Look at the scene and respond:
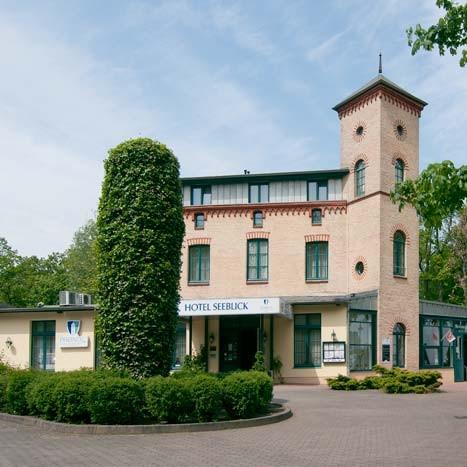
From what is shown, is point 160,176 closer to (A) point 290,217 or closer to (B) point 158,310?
(B) point 158,310

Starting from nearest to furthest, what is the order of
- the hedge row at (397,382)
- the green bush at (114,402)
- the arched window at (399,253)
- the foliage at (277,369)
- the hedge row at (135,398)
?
Result: the green bush at (114,402), the hedge row at (135,398), the hedge row at (397,382), the foliage at (277,369), the arched window at (399,253)

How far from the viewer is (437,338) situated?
1194 inches

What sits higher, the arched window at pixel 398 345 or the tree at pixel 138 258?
the tree at pixel 138 258

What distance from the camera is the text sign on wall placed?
992 inches

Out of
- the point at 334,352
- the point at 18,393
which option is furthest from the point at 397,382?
the point at 18,393

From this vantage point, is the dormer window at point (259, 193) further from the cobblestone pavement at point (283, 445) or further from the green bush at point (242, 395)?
the green bush at point (242, 395)

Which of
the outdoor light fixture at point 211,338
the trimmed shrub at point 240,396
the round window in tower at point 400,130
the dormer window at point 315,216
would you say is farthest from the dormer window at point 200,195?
the trimmed shrub at point 240,396

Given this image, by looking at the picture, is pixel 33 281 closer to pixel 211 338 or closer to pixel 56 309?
pixel 56 309

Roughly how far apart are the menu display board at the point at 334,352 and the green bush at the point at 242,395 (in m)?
12.7

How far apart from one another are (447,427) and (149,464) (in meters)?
7.02

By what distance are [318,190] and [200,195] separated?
5.56 metres

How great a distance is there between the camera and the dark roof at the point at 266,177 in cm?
3022

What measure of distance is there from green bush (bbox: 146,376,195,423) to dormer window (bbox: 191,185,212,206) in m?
19.1

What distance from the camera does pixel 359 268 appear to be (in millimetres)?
29000
